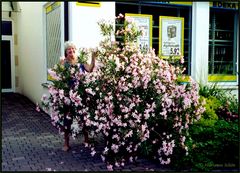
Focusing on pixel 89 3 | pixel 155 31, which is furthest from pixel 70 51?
pixel 155 31

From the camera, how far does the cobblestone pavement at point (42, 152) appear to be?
5.30 m

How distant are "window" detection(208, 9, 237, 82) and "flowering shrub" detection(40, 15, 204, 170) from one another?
214 inches

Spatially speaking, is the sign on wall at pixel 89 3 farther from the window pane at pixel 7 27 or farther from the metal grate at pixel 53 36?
the window pane at pixel 7 27

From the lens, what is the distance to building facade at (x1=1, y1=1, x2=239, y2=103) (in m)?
8.04

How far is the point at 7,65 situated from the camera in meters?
15.1

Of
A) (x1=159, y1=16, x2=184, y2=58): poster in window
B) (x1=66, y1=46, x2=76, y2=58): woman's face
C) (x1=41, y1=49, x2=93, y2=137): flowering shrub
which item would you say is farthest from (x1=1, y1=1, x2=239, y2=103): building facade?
(x1=41, y1=49, x2=93, y2=137): flowering shrub

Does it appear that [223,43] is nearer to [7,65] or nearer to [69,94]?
[69,94]

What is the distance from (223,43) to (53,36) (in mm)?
5403

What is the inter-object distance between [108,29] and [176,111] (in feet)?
6.01

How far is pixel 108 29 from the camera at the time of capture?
5988 mm

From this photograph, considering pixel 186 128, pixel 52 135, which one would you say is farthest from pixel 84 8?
pixel 186 128

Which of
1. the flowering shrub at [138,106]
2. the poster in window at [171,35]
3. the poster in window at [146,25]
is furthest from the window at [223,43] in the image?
the flowering shrub at [138,106]

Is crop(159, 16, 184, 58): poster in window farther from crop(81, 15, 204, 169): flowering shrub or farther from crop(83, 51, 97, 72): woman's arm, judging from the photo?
crop(81, 15, 204, 169): flowering shrub

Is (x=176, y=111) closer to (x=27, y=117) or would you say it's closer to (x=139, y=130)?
(x=139, y=130)
